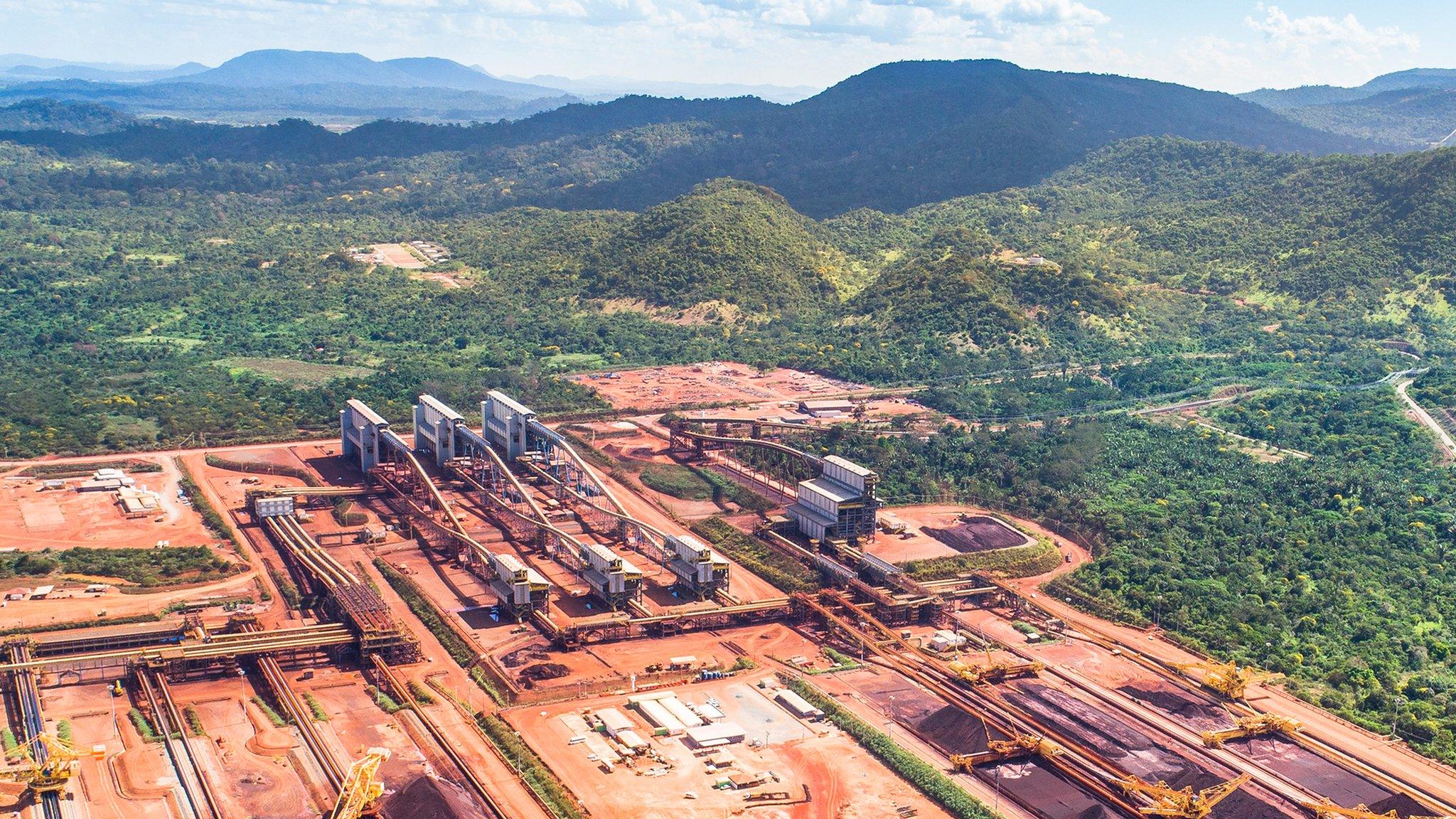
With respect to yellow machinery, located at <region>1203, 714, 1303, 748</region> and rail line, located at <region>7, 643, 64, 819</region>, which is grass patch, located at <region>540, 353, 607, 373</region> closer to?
rail line, located at <region>7, 643, 64, 819</region>

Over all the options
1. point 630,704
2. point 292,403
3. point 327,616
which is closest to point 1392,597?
point 630,704

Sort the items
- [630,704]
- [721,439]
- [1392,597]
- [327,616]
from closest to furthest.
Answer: [630,704] → [327,616] → [1392,597] → [721,439]

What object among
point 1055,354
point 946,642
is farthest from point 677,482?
point 1055,354

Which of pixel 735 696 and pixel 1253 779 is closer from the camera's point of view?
pixel 1253 779

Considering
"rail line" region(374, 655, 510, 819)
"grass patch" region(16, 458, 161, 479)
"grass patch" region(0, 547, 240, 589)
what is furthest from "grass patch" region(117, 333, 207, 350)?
"rail line" region(374, 655, 510, 819)

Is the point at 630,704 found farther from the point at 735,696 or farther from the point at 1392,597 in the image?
the point at 1392,597

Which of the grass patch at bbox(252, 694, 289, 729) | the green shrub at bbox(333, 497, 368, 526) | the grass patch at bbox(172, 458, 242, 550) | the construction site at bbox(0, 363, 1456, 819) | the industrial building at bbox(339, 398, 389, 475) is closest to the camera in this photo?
the construction site at bbox(0, 363, 1456, 819)
